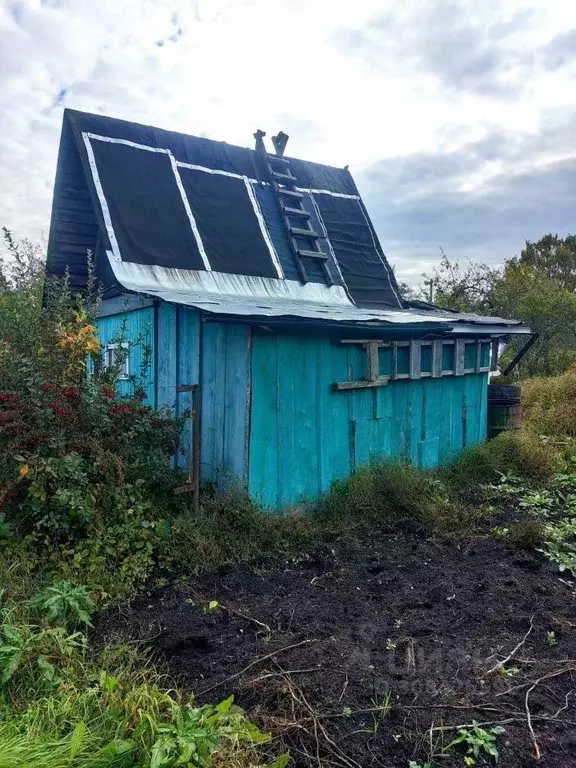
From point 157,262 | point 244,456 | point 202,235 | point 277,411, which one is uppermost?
point 202,235

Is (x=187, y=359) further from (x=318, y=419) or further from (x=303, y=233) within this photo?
(x=303, y=233)

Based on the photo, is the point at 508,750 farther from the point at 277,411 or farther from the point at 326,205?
the point at 326,205

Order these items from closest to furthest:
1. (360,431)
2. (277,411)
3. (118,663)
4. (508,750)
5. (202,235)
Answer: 1. (508,750)
2. (118,663)
3. (277,411)
4. (360,431)
5. (202,235)

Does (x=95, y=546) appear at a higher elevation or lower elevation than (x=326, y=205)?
lower

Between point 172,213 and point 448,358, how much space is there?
15.8 feet

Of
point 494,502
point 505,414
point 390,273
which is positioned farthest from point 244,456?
point 390,273

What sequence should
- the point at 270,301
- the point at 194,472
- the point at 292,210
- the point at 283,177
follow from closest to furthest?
the point at 194,472 → the point at 270,301 → the point at 292,210 → the point at 283,177

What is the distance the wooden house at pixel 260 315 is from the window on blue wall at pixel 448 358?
0.10ft

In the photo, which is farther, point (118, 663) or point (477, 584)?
point (477, 584)

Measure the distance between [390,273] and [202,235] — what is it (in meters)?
4.15

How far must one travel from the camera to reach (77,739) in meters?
2.44

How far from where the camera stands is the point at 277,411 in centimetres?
594

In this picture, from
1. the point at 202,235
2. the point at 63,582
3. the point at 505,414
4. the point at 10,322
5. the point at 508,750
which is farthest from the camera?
the point at 505,414

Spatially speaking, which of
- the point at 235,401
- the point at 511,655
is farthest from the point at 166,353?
the point at 511,655
